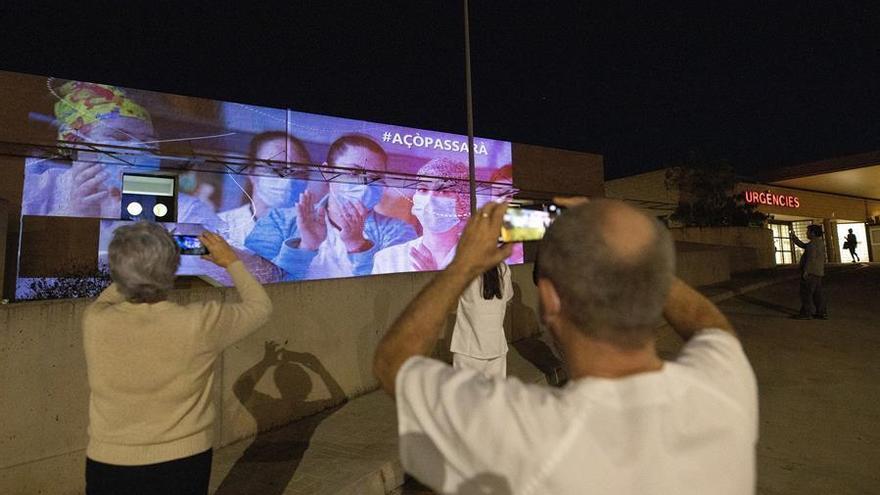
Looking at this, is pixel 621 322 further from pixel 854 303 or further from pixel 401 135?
pixel 401 135

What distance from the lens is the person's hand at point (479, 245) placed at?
1.25 meters

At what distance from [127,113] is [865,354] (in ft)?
56.0

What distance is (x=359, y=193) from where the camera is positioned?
16406mm

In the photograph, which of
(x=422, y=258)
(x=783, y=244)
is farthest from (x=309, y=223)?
(x=783, y=244)

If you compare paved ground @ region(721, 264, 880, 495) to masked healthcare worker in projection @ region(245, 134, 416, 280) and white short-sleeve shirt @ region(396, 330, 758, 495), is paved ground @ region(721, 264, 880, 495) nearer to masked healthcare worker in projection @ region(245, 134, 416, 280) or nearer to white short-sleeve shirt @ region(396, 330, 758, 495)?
white short-sleeve shirt @ region(396, 330, 758, 495)

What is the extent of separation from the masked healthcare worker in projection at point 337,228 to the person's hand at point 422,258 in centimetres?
55

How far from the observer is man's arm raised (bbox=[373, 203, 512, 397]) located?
1.18 m

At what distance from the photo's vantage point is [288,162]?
13.8 meters

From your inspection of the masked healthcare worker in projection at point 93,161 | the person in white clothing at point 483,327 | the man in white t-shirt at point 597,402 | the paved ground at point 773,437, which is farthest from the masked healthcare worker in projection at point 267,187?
the man in white t-shirt at point 597,402

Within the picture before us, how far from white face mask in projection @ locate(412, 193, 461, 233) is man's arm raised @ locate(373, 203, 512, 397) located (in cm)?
1642

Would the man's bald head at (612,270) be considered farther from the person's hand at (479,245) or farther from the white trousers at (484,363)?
the white trousers at (484,363)

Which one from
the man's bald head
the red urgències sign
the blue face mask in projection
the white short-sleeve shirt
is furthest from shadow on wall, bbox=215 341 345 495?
the red urgències sign

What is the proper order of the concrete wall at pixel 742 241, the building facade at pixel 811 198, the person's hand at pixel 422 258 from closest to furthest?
1. the person's hand at pixel 422 258
2. the concrete wall at pixel 742 241
3. the building facade at pixel 811 198

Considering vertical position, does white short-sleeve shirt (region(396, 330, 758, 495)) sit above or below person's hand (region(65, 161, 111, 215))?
below
